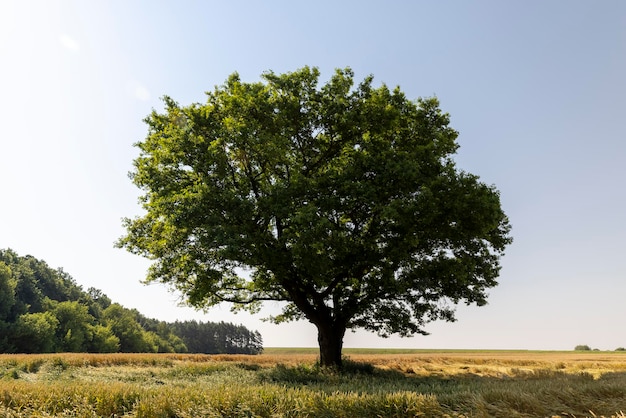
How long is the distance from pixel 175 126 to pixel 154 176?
3089 millimetres

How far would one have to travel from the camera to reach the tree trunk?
77.0 ft

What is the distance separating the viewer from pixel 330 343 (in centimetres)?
2366

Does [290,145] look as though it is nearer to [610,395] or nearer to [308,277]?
[308,277]

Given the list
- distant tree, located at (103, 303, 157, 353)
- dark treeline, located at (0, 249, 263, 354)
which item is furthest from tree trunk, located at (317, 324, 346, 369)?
distant tree, located at (103, 303, 157, 353)

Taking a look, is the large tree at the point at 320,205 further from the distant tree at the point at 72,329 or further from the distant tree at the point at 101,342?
the distant tree at the point at 101,342

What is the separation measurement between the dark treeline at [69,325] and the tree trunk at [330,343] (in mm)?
55140

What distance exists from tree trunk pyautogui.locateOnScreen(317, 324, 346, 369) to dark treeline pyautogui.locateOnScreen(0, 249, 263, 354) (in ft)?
181

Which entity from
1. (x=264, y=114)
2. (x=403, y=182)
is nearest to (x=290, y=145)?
(x=264, y=114)

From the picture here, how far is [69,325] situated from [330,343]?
2707 inches

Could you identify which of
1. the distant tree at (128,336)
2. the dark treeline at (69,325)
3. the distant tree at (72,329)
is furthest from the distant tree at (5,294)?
the distant tree at (128,336)

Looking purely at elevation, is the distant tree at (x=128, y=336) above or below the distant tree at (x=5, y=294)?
below

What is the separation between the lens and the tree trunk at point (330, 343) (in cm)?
2348

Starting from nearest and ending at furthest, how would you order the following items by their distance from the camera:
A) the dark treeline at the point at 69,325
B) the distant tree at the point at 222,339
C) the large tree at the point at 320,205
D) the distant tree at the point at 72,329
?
the large tree at the point at 320,205 → the dark treeline at the point at 69,325 → the distant tree at the point at 72,329 → the distant tree at the point at 222,339

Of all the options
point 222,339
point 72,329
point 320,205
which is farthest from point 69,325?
point 320,205
